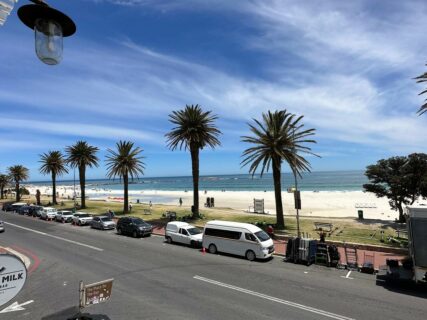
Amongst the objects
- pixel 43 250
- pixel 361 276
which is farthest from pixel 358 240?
pixel 43 250

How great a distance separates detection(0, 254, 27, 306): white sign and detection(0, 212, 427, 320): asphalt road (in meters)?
4.96

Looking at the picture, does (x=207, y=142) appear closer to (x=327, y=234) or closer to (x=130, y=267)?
(x=327, y=234)

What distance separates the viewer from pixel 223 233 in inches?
933

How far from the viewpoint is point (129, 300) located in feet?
44.8

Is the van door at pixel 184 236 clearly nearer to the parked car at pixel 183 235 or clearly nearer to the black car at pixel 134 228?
the parked car at pixel 183 235

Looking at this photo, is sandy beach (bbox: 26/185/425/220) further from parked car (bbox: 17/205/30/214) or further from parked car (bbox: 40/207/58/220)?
parked car (bbox: 17/205/30/214)

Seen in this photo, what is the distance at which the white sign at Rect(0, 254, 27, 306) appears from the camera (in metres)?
3.71

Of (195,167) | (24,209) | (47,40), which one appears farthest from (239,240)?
(24,209)

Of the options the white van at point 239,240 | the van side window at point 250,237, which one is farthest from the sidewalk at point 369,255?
the van side window at point 250,237

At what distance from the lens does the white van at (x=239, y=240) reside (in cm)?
2189

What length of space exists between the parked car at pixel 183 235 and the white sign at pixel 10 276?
22.5 meters

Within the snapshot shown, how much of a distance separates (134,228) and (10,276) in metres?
28.0

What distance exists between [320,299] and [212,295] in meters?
4.86

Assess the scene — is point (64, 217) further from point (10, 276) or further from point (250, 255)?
point (10, 276)
